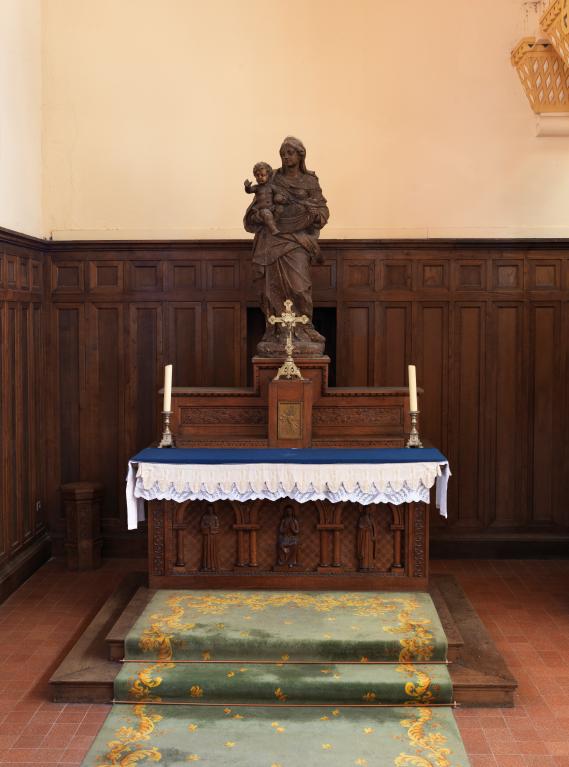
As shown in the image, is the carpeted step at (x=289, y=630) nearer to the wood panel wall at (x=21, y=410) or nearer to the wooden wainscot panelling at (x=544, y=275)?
the wood panel wall at (x=21, y=410)

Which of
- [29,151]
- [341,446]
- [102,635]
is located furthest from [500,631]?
[29,151]

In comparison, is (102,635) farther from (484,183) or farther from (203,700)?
(484,183)

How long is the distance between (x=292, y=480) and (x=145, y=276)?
2996 mm

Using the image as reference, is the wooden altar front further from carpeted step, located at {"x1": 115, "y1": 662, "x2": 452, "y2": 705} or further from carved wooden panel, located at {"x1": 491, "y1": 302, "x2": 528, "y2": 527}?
carved wooden panel, located at {"x1": 491, "y1": 302, "x2": 528, "y2": 527}

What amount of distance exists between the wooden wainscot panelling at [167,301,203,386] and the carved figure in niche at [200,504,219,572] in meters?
2.16

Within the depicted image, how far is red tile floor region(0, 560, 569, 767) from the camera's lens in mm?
5340

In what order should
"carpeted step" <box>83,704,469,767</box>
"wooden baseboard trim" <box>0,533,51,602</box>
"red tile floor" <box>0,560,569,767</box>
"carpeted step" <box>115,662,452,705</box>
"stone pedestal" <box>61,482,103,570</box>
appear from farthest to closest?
"stone pedestal" <box>61,482,103,570</box> → "wooden baseboard trim" <box>0,533,51,602</box> → "carpeted step" <box>115,662,452,705</box> → "red tile floor" <box>0,560,569,767</box> → "carpeted step" <box>83,704,469,767</box>

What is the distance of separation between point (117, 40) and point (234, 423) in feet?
12.8

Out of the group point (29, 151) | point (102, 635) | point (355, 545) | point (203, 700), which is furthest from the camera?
point (29, 151)

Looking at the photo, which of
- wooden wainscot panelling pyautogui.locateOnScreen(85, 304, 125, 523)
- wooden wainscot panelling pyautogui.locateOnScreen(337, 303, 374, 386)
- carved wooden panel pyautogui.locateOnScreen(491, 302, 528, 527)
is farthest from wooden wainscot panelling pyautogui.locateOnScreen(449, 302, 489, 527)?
wooden wainscot panelling pyautogui.locateOnScreen(85, 304, 125, 523)

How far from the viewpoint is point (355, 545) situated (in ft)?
23.4

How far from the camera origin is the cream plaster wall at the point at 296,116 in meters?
8.80

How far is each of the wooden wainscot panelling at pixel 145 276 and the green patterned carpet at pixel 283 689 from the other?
3.31 meters

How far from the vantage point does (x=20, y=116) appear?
328 inches
